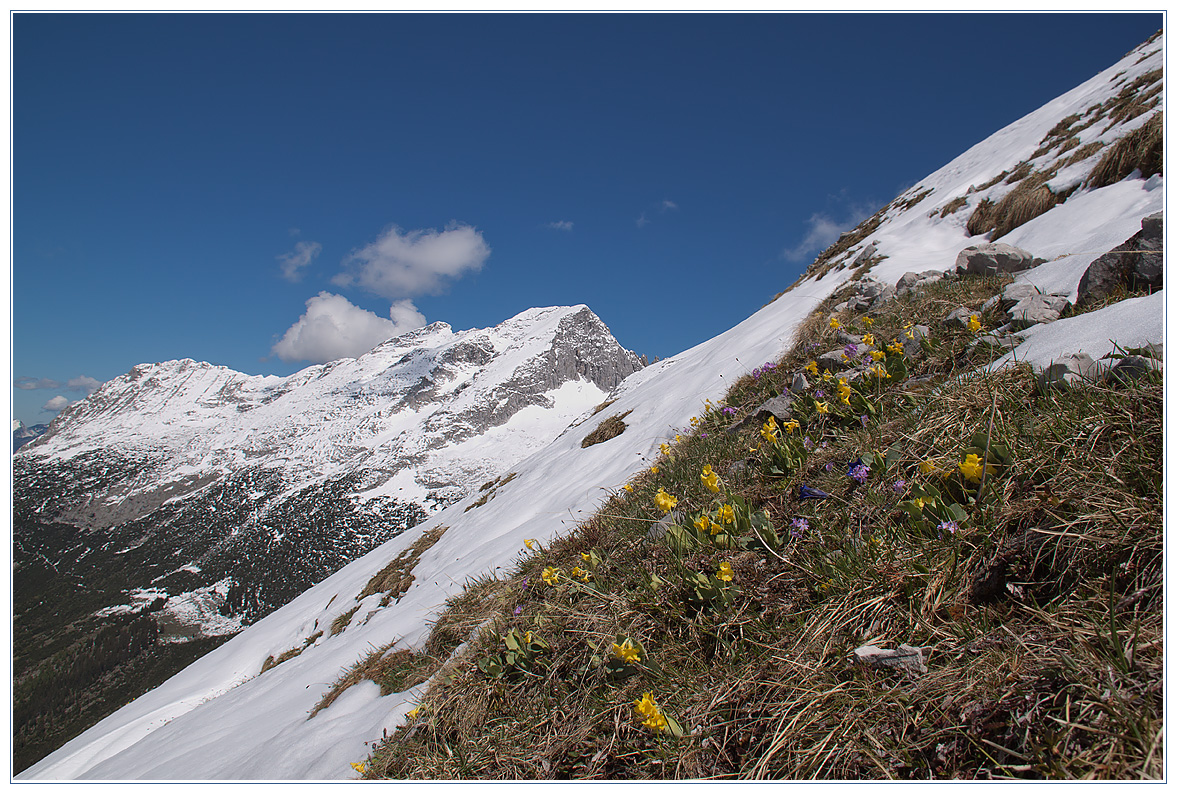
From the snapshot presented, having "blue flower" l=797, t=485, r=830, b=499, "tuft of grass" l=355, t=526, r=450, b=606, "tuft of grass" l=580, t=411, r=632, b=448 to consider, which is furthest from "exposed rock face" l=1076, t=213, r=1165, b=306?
"tuft of grass" l=355, t=526, r=450, b=606

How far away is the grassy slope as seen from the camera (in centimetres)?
151

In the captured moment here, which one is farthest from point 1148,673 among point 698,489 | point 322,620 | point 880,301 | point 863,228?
point 863,228

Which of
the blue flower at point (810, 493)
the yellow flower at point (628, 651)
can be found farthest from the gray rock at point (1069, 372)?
the yellow flower at point (628, 651)

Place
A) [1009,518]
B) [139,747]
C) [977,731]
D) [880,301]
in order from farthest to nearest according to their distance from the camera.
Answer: [139,747] → [880,301] → [1009,518] → [977,731]

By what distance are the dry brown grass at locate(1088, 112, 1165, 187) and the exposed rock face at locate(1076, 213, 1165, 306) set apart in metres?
5.77

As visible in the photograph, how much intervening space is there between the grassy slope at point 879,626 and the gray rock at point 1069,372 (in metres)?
0.12

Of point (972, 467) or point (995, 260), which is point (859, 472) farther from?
point (995, 260)

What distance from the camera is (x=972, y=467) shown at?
2.17 m

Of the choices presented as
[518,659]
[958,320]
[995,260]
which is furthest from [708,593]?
[995,260]

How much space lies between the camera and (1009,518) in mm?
2053

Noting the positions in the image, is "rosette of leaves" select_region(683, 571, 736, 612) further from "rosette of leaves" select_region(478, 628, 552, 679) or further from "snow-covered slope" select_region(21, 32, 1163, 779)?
"snow-covered slope" select_region(21, 32, 1163, 779)
